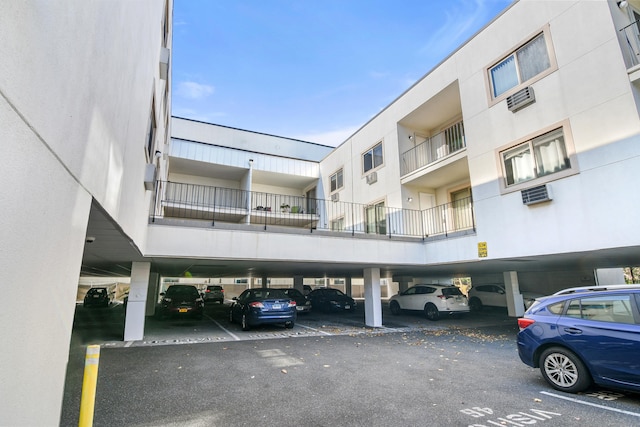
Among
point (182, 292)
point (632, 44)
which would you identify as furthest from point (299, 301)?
point (632, 44)

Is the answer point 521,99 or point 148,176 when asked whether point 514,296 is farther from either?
point 148,176

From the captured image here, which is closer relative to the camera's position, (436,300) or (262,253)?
(262,253)

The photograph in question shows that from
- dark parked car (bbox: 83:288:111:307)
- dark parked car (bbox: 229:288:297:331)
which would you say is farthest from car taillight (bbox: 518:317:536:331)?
dark parked car (bbox: 83:288:111:307)

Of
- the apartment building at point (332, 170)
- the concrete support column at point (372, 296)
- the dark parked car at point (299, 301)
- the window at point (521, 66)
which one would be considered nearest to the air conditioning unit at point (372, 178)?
the apartment building at point (332, 170)

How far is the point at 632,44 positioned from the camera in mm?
8133

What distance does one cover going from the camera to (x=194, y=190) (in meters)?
22.1

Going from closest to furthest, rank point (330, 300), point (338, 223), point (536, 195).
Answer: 1. point (536, 195)
2. point (330, 300)
3. point (338, 223)

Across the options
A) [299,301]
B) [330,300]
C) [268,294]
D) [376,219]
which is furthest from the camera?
[330,300]

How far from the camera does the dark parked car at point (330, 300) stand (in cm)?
1844

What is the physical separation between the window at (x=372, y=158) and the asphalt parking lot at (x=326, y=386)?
31.9ft

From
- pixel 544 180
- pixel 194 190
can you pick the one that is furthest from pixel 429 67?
pixel 194 190

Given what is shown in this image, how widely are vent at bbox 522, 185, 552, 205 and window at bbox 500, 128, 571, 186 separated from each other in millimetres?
Answer: 474

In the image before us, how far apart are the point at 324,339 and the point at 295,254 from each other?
2.94 metres

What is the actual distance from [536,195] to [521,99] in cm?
300
